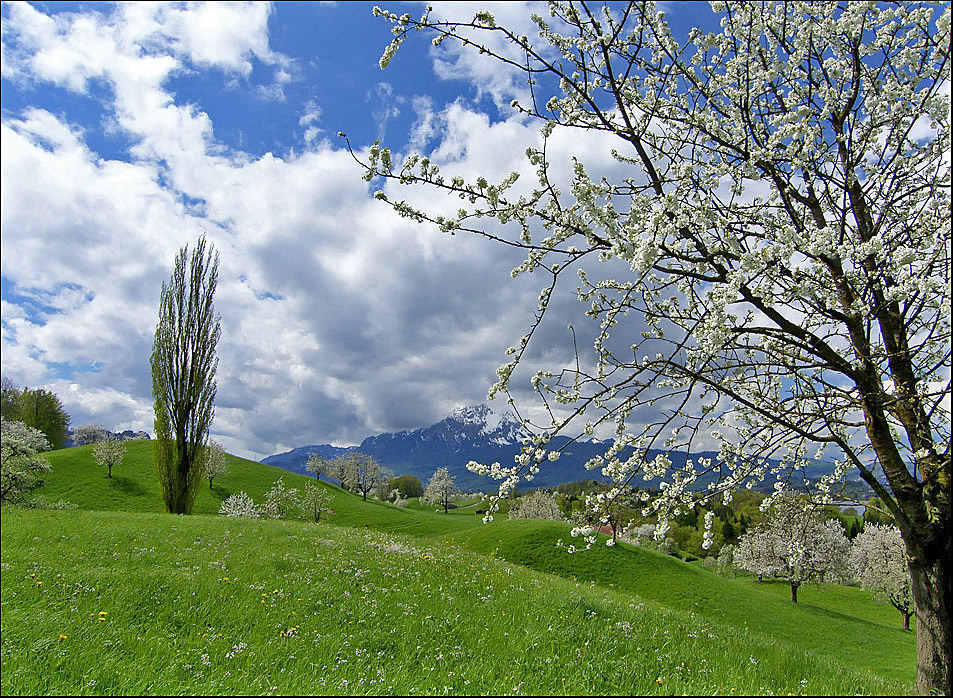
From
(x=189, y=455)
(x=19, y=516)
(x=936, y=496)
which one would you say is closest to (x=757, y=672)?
(x=936, y=496)

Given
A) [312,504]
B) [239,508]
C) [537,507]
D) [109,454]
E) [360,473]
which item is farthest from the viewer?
[360,473]

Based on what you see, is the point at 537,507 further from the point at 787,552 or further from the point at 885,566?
the point at 885,566

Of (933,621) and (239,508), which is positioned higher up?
(933,621)

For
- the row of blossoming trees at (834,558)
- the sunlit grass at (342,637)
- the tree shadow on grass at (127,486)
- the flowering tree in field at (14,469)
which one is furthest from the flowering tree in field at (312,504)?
the sunlit grass at (342,637)

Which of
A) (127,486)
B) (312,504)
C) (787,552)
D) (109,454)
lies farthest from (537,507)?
(109,454)

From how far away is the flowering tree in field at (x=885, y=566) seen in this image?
30453mm

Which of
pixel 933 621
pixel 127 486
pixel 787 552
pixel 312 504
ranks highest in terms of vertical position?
pixel 933 621

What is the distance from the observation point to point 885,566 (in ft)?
108

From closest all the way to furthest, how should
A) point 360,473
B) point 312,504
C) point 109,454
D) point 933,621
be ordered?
point 933,621, point 312,504, point 109,454, point 360,473

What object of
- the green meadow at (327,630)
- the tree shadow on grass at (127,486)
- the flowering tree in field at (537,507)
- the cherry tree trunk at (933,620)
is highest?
the cherry tree trunk at (933,620)

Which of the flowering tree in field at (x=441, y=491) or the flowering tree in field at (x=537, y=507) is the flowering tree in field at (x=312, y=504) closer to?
the flowering tree in field at (x=537, y=507)

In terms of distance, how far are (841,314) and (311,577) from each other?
1193 cm

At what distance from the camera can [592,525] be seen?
3.99 meters

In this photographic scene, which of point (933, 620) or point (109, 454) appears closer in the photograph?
point (933, 620)
